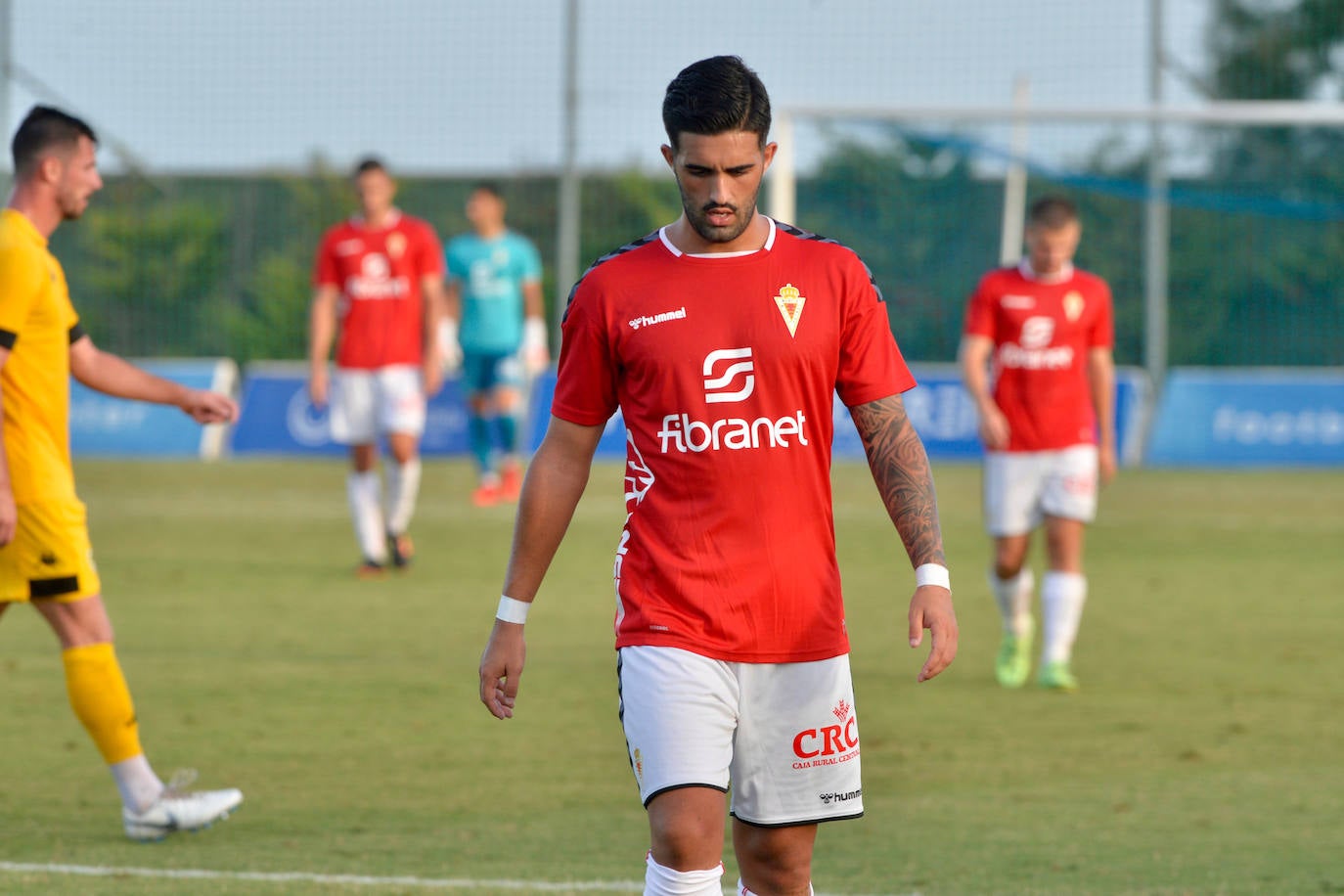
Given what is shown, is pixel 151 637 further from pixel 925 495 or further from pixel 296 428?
pixel 296 428

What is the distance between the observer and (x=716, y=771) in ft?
12.1

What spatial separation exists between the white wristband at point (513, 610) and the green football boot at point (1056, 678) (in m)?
4.79

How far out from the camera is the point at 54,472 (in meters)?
5.60

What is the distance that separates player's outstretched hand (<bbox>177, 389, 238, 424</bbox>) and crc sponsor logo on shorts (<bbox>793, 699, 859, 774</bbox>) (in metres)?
2.91

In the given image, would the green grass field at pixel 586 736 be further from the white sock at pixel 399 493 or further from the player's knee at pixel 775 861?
the player's knee at pixel 775 861

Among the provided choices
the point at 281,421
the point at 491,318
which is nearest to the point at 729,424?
the point at 491,318

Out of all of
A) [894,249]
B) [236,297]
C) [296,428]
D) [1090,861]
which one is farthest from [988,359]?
[236,297]

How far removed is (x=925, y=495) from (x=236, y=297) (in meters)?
22.4

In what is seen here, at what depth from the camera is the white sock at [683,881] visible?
3.61 metres

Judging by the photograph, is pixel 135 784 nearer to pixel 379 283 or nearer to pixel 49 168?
pixel 49 168

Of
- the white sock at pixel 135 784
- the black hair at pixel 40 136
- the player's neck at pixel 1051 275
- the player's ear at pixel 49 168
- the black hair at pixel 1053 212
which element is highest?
the black hair at pixel 40 136

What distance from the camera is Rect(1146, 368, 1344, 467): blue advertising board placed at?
19.6 m

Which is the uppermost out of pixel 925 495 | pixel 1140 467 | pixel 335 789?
pixel 925 495

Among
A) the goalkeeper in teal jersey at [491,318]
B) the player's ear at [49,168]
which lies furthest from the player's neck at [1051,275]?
the goalkeeper in teal jersey at [491,318]
